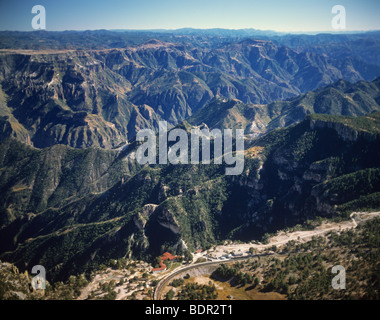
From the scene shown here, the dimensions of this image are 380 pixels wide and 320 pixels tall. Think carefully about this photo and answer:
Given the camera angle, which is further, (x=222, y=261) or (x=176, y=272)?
(x=222, y=261)

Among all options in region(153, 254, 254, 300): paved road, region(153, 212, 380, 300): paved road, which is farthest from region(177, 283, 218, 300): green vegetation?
region(153, 212, 380, 300): paved road

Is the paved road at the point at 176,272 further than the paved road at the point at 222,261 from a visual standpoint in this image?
No

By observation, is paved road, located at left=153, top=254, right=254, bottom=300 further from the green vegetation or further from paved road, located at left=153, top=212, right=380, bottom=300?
the green vegetation

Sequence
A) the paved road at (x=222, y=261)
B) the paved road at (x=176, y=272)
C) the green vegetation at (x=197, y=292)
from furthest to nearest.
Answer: the paved road at (x=222, y=261) → the paved road at (x=176, y=272) → the green vegetation at (x=197, y=292)

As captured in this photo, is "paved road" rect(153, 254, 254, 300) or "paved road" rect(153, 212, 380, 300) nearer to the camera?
"paved road" rect(153, 254, 254, 300)

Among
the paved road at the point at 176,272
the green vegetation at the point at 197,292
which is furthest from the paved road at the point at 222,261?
the green vegetation at the point at 197,292

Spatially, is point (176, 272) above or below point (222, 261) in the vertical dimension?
below

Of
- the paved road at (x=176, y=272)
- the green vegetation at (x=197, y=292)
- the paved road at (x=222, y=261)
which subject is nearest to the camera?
the green vegetation at (x=197, y=292)

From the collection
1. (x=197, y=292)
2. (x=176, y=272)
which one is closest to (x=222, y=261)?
(x=176, y=272)

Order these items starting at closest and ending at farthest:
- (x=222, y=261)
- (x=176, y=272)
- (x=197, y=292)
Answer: (x=197, y=292), (x=176, y=272), (x=222, y=261)

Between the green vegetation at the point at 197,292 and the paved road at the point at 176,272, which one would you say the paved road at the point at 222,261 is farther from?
the green vegetation at the point at 197,292

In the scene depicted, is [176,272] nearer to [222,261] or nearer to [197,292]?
[197,292]

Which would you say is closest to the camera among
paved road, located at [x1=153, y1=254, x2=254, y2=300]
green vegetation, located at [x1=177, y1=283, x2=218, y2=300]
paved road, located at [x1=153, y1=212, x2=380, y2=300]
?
green vegetation, located at [x1=177, y1=283, x2=218, y2=300]
